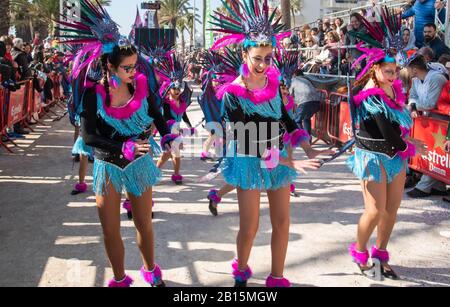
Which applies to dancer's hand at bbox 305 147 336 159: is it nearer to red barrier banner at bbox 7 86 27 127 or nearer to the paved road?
the paved road

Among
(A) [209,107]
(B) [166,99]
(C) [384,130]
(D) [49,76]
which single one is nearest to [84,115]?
(A) [209,107]

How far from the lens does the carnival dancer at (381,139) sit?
143 inches

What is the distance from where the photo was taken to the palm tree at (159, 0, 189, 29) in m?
52.2

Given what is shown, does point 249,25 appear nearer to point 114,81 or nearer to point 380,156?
point 114,81

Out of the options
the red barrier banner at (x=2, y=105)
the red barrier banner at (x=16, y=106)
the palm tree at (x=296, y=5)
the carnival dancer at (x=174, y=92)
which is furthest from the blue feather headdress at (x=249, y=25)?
the palm tree at (x=296, y=5)

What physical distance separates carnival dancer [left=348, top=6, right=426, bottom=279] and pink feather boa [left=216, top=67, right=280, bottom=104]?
804mm

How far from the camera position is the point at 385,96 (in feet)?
11.9

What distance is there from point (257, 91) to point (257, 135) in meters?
0.31

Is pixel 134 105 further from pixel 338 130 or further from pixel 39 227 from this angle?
pixel 338 130

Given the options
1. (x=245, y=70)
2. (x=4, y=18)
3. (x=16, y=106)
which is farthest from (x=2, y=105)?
(x=245, y=70)

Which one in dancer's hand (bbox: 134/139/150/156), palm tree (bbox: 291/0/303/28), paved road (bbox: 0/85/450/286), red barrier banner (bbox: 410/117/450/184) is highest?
palm tree (bbox: 291/0/303/28)

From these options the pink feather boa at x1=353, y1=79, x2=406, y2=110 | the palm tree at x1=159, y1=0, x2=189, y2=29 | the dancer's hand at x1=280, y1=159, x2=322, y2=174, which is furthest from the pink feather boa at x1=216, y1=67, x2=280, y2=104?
the palm tree at x1=159, y1=0, x2=189, y2=29

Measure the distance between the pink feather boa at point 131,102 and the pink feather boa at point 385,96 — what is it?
1.70 metres

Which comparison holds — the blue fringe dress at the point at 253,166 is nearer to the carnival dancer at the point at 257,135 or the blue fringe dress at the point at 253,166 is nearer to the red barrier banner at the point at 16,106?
the carnival dancer at the point at 257,135
